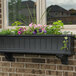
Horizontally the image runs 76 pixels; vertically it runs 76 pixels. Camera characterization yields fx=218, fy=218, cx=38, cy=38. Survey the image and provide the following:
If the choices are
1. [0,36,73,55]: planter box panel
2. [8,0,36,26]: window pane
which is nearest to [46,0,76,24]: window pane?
[8,0,36,26]: window pane

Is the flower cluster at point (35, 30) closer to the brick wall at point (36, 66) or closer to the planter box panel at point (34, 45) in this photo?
the planter box panel at point (34, 45)

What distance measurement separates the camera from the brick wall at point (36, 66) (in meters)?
3.62

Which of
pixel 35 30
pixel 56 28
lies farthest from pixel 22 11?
pixel 56 28

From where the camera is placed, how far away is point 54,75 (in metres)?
3.70

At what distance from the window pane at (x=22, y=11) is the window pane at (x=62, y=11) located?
29 cm

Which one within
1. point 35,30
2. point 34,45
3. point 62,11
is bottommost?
point 34,45

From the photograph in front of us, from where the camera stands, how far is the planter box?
3.27m

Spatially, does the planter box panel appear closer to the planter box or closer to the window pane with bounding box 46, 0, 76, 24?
the planter box

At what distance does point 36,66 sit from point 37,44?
22.9 inches

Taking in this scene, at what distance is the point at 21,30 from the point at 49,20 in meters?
0.63

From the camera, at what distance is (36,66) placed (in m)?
3.79

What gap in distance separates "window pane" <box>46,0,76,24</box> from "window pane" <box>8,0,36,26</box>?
0.29m

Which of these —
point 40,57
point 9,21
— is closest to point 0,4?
point 9,21

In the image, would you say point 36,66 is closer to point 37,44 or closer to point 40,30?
point 37,44
